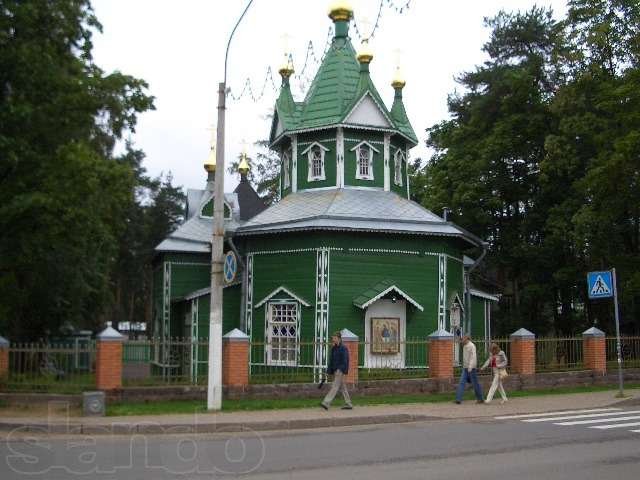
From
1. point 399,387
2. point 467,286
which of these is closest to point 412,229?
point 467,286

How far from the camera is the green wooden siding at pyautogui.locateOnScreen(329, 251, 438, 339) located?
75.9 feet

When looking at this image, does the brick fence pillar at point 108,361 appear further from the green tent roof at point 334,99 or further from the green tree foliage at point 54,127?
the green tent roof at point 334,99

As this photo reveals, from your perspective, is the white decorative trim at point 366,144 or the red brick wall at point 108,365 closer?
the red brick wall at point 108,365

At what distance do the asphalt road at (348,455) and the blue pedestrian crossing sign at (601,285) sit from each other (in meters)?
5.96

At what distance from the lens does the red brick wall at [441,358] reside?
1994 centimetres

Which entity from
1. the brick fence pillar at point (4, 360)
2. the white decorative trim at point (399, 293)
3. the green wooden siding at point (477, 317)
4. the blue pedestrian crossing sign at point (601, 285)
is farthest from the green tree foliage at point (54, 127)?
the green wooden siding at point (477, 317)

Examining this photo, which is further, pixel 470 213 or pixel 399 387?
pixel 470 213

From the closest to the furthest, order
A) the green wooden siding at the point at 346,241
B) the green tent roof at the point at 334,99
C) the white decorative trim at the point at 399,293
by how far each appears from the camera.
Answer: the white decorative trim at the point at 399,293
the green wooden siding at the point at 346,241
the green tent roof at the point at 334,99

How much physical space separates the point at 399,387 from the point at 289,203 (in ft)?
28.8

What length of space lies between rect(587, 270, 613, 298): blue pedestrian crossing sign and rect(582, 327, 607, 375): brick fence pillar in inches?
144

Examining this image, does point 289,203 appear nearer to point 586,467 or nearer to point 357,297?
point 357,297

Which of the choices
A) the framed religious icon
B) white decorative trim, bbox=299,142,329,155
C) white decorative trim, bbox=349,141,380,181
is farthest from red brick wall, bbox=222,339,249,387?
white decorative trim, bbox=299,142,329,155

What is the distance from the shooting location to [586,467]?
31.9 ft

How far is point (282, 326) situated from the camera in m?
23.9
